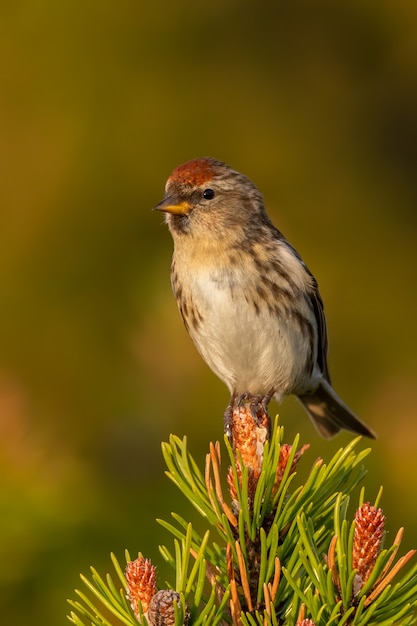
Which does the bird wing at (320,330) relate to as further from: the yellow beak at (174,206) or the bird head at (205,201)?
the yellow beak at (174,206)

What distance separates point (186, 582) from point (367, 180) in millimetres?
3349

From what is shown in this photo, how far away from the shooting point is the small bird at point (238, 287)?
11.5 ft

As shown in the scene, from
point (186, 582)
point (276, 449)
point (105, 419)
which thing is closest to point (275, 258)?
point (105, 419)

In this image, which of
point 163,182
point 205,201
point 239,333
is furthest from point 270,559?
point 163,182

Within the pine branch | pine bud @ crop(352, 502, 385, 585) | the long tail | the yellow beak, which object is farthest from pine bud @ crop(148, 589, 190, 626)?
the long tail

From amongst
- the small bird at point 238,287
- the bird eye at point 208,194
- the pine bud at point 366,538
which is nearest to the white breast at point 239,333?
the small bird at point 238,287

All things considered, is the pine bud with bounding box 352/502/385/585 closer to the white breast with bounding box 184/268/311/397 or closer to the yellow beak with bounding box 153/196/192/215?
the white breast with bounding box 184/268/311/397

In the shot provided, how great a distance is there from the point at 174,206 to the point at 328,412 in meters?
1.05

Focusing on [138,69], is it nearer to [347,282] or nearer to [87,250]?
[87,250]

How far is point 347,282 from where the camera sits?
4.18m

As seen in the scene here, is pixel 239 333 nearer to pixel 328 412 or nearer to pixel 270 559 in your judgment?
pixel 328 412

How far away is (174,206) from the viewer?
11.8 ft

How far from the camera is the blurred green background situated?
3.30m

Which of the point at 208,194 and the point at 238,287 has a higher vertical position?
the point at 208,194
